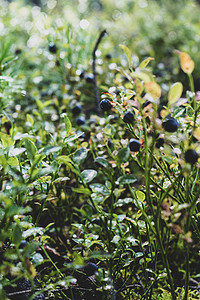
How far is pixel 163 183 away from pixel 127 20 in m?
2.72

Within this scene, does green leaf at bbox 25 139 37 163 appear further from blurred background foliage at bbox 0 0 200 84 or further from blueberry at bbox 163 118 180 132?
blurred background foliage at bbox 0 0 200 84

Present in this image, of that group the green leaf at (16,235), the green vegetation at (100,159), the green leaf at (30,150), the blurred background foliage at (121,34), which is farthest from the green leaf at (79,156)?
the blurred background foliage at (121,34)

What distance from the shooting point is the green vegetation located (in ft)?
2.16

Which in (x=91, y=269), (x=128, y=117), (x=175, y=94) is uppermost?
(x=175, y=94)

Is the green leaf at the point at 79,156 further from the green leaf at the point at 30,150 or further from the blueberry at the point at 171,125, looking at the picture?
the blueberry at the point at 171,125

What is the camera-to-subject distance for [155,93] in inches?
23.4


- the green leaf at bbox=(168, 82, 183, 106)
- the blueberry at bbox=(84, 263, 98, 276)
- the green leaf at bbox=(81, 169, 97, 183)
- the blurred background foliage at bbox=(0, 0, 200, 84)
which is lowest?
the blueberry at bbox=(84, 263, 98, 276)

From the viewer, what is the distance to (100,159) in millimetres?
729

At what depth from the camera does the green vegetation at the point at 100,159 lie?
0.66 metres

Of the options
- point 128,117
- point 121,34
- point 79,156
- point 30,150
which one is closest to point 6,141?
point 30,150

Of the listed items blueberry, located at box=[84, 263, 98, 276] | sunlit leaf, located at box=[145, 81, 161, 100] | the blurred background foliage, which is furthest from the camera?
the blurred background foliage

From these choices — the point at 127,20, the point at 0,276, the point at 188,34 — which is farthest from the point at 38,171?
the point at 127,20

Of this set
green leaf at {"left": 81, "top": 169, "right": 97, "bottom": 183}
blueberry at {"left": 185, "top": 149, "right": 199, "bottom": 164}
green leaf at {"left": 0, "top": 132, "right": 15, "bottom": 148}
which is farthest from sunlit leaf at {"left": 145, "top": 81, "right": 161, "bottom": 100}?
green leaf at {"left": 0, "top": 132, "right": 15, "bottom": 148}

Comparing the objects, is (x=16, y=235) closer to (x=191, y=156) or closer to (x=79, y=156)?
(x=79, y=156)
